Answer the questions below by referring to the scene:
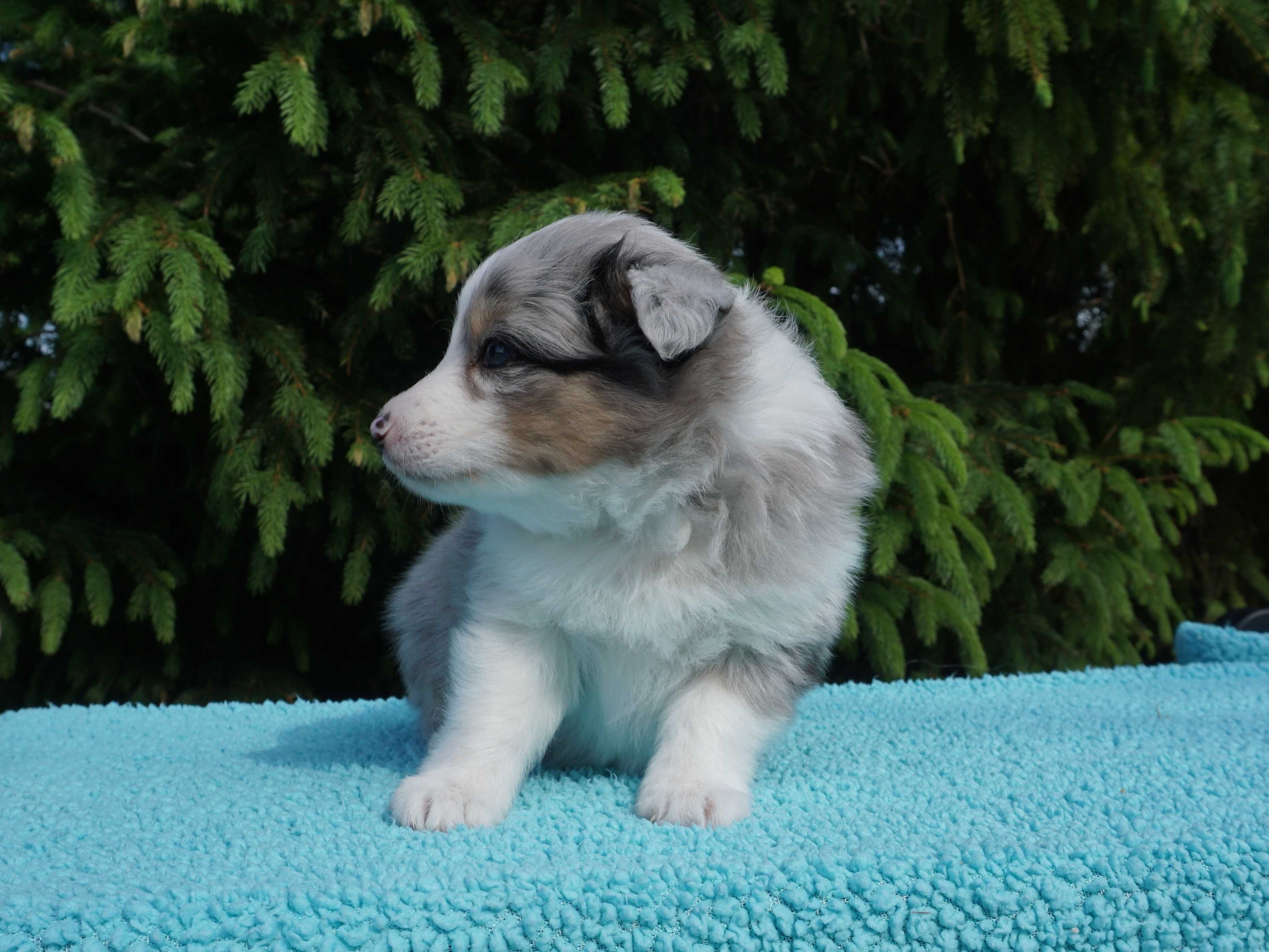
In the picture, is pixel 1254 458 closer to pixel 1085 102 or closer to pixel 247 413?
pixel 1085 102

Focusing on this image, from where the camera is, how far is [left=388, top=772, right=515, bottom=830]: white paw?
1972mm

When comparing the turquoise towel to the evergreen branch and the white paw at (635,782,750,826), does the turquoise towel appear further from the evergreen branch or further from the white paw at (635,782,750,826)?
the evergreen branch

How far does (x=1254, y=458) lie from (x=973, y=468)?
142 centimetres

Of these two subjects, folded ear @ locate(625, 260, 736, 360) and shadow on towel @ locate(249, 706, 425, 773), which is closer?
folded ear @ locate(625, 260, 736, 360)

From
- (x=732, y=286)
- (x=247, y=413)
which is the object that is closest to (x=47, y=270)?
(x=247, y=413)

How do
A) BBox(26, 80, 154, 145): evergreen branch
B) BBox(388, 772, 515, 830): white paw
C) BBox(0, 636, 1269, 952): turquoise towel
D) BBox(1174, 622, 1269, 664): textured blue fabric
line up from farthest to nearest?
BBox(1174, 622, 1269, 664): textured blue fabric, BBox(26, 80, 154, 145): evergreen branch, BBox(388, 772, 515, 830): white paw, BBox(0, 636, 1269, 952): turquoise towel

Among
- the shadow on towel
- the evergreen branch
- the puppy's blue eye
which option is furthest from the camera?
the evergreen branch

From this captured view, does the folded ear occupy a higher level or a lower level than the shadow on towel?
higher

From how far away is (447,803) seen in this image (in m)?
1.99

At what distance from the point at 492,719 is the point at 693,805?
441 millimetres

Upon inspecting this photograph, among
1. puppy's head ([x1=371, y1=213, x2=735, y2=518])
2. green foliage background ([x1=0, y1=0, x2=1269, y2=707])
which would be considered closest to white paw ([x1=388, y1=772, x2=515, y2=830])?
puppy's head ([x1=371, y1=213, x2=735, y2=518])

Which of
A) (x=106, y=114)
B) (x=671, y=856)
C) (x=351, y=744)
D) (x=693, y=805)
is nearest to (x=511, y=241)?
(x=351, y=744)

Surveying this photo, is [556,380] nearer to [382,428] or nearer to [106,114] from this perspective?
[382,428]

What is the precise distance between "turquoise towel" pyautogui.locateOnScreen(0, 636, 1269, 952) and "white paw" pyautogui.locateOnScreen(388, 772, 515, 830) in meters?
0.03
